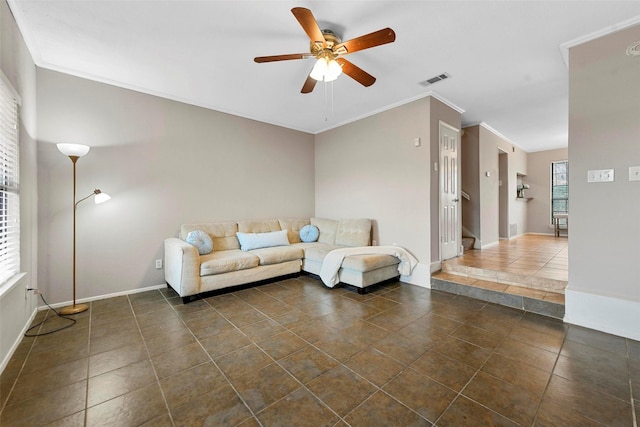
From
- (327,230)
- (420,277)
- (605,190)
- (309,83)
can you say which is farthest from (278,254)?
(605,190)

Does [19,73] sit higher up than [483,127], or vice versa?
[483,127]

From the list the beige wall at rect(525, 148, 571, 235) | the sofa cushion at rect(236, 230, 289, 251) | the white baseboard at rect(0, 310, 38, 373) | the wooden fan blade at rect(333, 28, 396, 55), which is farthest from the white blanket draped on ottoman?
the beige wall at rect(525, 148, 571, 235)

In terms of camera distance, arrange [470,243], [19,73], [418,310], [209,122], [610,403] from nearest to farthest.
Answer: [610,403] < [19,73] < [418,310] < [209,122] < [470,243]

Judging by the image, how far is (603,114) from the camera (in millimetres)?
2418

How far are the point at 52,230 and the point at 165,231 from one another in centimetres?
114

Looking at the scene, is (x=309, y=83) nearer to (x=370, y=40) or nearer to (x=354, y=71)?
(x=354, y=71)

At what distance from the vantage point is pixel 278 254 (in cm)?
396

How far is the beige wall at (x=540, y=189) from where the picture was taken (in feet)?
24.9

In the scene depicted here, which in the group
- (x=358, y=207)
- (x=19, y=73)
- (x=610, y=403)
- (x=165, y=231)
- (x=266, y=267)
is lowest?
(x=610, y=403)

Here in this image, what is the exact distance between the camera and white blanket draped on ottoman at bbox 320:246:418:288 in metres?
3.63

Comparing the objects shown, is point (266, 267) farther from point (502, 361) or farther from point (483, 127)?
point (483, 127)

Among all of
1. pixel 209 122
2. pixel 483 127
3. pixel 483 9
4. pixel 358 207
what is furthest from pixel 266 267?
pixel 483 127

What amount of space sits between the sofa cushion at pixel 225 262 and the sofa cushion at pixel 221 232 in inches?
9.0

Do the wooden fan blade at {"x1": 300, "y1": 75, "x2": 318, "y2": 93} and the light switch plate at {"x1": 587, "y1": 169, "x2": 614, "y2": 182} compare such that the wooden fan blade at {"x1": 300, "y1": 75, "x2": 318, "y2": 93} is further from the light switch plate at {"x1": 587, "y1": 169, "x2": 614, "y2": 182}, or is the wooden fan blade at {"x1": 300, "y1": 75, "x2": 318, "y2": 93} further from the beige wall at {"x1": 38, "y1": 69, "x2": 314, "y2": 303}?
the light switch plate at {"x1": 587, "y1": 169, "x2": 614, "y2": 182}
